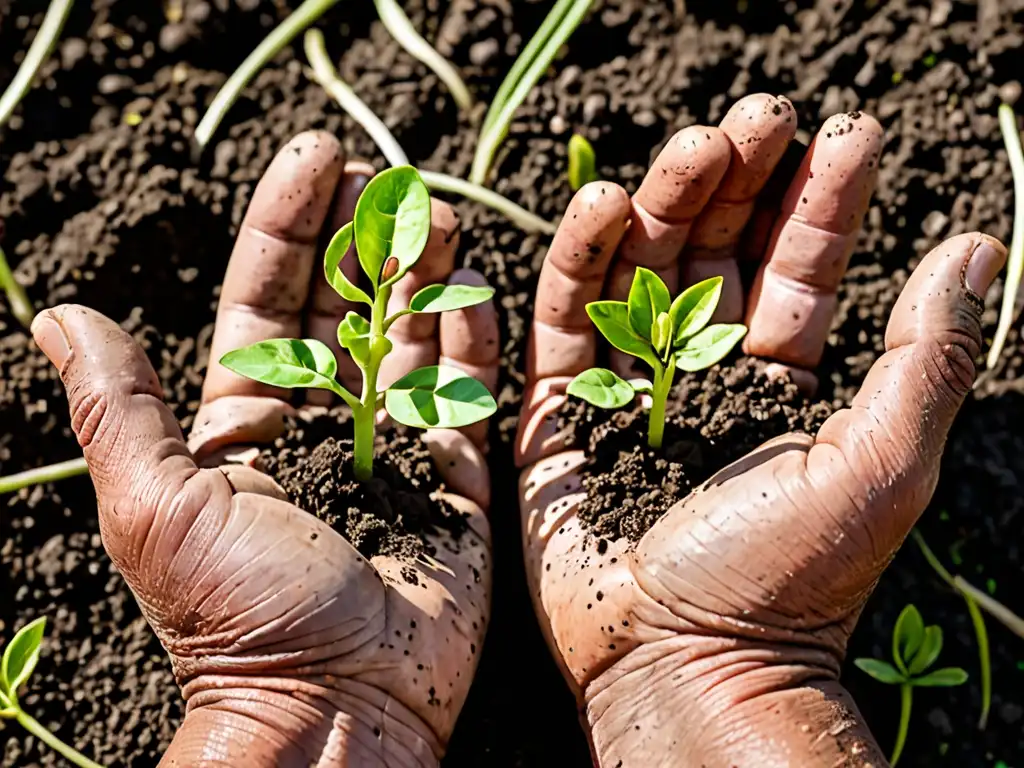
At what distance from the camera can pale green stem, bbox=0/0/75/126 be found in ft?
7.98

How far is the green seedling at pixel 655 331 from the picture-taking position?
6.04 feet

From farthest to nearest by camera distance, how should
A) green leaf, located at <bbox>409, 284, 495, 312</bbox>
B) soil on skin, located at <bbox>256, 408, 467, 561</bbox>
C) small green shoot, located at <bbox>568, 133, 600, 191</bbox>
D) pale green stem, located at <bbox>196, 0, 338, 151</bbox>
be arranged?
pale green stem, located at <bbox>196, 0, 338, 151</bbox>, small green shoot, located at <bbox>568, 133, 600, 191</bbox>, soil on skin, located at <bbox>256, 408, 467, 561</bbox>, green leaf, located at <bbox>409, 284, 495, 312</bbox>

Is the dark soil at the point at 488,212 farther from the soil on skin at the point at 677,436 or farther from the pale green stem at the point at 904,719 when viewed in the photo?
the soil on skin at the point at 677,436

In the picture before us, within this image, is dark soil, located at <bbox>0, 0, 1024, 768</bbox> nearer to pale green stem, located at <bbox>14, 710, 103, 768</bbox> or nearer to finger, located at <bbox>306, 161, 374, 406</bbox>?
pale green stem, located at <bbox>14, 710, 103, 768</bbox>

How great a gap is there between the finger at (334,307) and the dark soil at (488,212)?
32cm

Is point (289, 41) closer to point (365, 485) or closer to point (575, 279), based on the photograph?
point (575, 279)

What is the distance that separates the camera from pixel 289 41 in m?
2.55

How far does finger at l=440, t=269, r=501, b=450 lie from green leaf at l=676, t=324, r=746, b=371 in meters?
0.45

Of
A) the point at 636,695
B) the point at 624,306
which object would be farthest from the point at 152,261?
the point at 636,695

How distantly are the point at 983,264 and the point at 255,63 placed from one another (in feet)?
5.61

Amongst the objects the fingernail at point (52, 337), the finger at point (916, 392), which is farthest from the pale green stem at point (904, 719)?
the fingernail at point (52, 337)

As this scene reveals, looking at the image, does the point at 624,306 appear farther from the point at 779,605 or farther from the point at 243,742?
the point at 243,742

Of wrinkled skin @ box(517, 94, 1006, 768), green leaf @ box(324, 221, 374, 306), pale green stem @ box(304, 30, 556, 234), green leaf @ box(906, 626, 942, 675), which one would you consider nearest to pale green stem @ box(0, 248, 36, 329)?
pale green stem @ box(304, 30, 556, 234)

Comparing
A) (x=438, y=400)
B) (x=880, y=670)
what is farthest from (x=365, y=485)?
(x=880, y=670)
